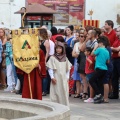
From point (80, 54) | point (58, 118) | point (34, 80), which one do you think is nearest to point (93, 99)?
point (80, 54)

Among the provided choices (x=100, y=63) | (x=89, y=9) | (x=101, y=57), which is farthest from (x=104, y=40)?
(x=89, y=9)

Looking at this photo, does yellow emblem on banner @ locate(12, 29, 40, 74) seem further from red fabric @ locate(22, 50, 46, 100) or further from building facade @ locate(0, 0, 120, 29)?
building facade @ locate(0, 0, 120, 29)

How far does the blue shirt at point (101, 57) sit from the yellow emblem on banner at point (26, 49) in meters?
2.17

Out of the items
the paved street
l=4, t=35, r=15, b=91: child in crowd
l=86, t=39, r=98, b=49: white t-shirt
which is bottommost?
the paved street

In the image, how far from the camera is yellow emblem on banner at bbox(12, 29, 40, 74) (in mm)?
13281

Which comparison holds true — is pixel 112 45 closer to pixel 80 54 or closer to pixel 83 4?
pixel 80 54

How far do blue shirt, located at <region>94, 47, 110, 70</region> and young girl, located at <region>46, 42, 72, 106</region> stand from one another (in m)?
2.11

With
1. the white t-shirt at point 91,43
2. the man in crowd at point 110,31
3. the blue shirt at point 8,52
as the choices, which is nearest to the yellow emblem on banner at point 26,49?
the white t-shirt at point 91,43

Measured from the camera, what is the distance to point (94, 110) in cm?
1398

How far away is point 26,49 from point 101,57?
2455mm

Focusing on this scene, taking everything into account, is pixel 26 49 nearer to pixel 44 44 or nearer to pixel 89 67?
pixel 89 67

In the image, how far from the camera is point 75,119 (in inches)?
492

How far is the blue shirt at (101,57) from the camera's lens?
49.6 feet

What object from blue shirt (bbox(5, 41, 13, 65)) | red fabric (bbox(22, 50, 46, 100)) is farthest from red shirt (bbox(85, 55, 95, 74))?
blue shirt (bbox(5, 41, 13, 65))
